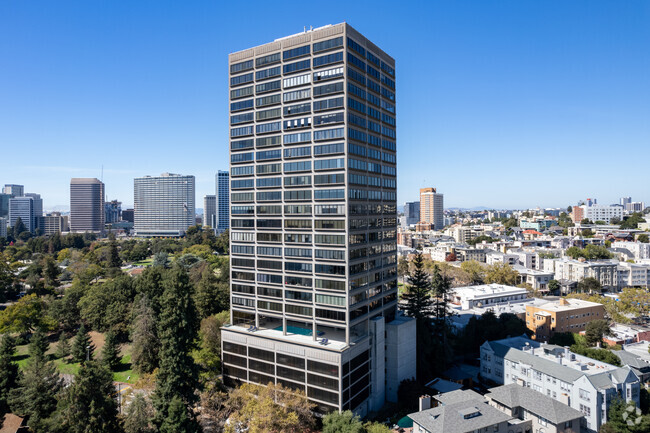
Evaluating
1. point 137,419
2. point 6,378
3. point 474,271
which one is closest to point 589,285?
point 474,271

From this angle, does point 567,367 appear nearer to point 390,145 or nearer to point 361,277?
point 361,277

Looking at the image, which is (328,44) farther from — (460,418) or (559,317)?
(559,317)

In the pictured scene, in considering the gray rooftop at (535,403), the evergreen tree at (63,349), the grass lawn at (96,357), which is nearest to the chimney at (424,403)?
the gray rooftop at (535,403)

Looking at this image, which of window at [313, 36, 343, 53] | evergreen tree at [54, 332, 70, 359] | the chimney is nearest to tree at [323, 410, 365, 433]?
the chimney

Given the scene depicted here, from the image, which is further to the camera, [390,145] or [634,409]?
[390,145]

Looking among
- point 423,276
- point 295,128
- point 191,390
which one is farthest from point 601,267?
point 191,390

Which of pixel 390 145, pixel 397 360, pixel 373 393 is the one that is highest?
pixel 390 145

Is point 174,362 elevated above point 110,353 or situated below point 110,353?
above
